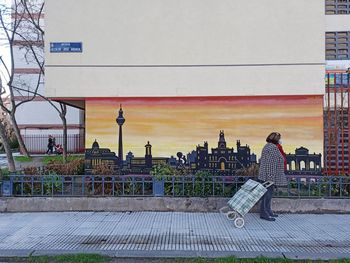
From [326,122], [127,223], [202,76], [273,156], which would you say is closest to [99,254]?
[127,223]

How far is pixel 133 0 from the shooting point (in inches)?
363

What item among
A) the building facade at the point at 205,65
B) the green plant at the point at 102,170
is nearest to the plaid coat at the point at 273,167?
the building facade at the point at 205,65

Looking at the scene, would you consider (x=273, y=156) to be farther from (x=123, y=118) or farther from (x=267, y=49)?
(x=123, y=118)

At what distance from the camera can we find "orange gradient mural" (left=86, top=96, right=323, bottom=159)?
9250mm

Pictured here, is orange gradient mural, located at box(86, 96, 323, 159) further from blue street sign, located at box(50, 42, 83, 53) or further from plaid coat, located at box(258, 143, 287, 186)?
plaid coat, located at box(258, 143, 287, 186)

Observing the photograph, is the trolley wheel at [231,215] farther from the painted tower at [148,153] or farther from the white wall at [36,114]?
the white wall at [36,114]

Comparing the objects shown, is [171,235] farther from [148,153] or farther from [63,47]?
[63,47]

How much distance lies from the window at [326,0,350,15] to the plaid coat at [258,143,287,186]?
34.4 ft

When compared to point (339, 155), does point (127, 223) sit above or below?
below

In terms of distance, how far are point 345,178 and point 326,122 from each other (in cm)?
226

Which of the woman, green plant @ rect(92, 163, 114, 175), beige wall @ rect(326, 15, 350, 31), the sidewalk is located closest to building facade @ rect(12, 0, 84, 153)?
green plant @ rect(92, 163, 114, 175)

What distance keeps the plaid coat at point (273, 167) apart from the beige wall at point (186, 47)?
Result: 2.57 metres

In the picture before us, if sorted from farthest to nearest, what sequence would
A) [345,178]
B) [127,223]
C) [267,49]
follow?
[267,49] < [345,178] < [127,223]

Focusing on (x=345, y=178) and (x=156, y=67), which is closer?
(x=345, y=178)
